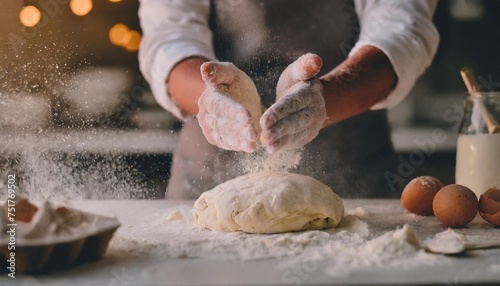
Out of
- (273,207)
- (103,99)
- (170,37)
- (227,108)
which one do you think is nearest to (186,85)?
(170,37)

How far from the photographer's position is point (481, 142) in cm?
148

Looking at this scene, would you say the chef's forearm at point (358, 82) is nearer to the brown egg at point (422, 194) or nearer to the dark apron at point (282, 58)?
the dark apron at point (282, 58)

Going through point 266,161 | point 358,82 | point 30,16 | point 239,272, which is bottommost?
point 266,161

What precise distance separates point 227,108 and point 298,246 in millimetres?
318

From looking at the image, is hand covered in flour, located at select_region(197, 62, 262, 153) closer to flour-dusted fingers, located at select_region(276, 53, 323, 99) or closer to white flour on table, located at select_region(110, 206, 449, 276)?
flour-dusted fingers, located at select_region(276, 53, 323, 99)

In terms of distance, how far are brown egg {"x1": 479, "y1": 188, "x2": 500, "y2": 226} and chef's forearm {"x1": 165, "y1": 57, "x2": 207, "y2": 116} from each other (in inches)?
29.5

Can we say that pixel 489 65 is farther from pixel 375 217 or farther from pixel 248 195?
pixel 248 195

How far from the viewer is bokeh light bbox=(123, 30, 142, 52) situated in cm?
204

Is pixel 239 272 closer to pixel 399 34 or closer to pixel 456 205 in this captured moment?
pixel 456 205

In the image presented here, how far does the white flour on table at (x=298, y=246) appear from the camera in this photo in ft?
3.19

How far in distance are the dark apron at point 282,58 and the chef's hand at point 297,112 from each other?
38cm

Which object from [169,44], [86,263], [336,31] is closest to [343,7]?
[336,31]

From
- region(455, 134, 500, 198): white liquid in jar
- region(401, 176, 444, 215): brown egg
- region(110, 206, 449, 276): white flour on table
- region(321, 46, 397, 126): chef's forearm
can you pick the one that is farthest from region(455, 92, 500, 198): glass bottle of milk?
region(110, 206, 449, 276): white flour on table

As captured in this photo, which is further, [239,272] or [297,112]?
[297,112]
